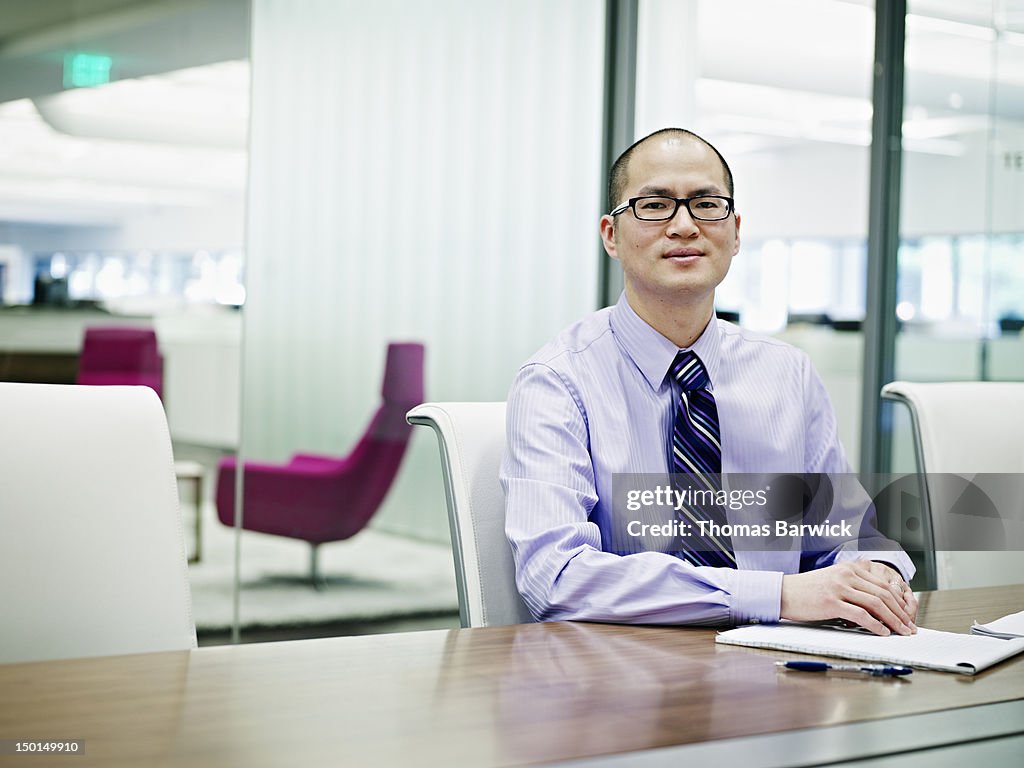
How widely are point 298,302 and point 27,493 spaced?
2.58 metres

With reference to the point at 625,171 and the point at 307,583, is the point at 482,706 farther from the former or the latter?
the point at 307,583

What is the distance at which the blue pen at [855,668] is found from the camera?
1.34m

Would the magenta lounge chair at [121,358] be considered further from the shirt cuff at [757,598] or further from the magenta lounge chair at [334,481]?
the shirt cuff at [757,598]

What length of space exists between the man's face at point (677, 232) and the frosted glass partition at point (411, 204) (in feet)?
7.58

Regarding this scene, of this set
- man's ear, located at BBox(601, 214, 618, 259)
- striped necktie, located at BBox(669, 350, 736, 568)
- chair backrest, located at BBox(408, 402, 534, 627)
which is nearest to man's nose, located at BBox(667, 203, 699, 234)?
man's ear, located at BBox(601, 214, 618, 259)

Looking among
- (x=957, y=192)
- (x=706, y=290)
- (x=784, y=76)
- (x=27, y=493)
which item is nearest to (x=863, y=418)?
(x=957, y=192)

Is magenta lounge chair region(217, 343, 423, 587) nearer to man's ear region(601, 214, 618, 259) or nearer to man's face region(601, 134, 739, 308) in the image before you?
man's ear region(601, 214, 618, 259)

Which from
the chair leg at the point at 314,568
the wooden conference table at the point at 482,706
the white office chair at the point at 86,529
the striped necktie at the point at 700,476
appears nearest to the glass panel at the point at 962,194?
the chair leg at the point at 314,568

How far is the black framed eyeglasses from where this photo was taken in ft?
6.43

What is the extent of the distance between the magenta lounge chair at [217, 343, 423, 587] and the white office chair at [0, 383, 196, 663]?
2.41 meters

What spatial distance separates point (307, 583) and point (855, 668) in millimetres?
3028

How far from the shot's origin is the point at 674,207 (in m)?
1.96

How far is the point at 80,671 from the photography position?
48.6 inches

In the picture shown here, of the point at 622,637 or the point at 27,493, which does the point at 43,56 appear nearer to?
the point at 27,493
